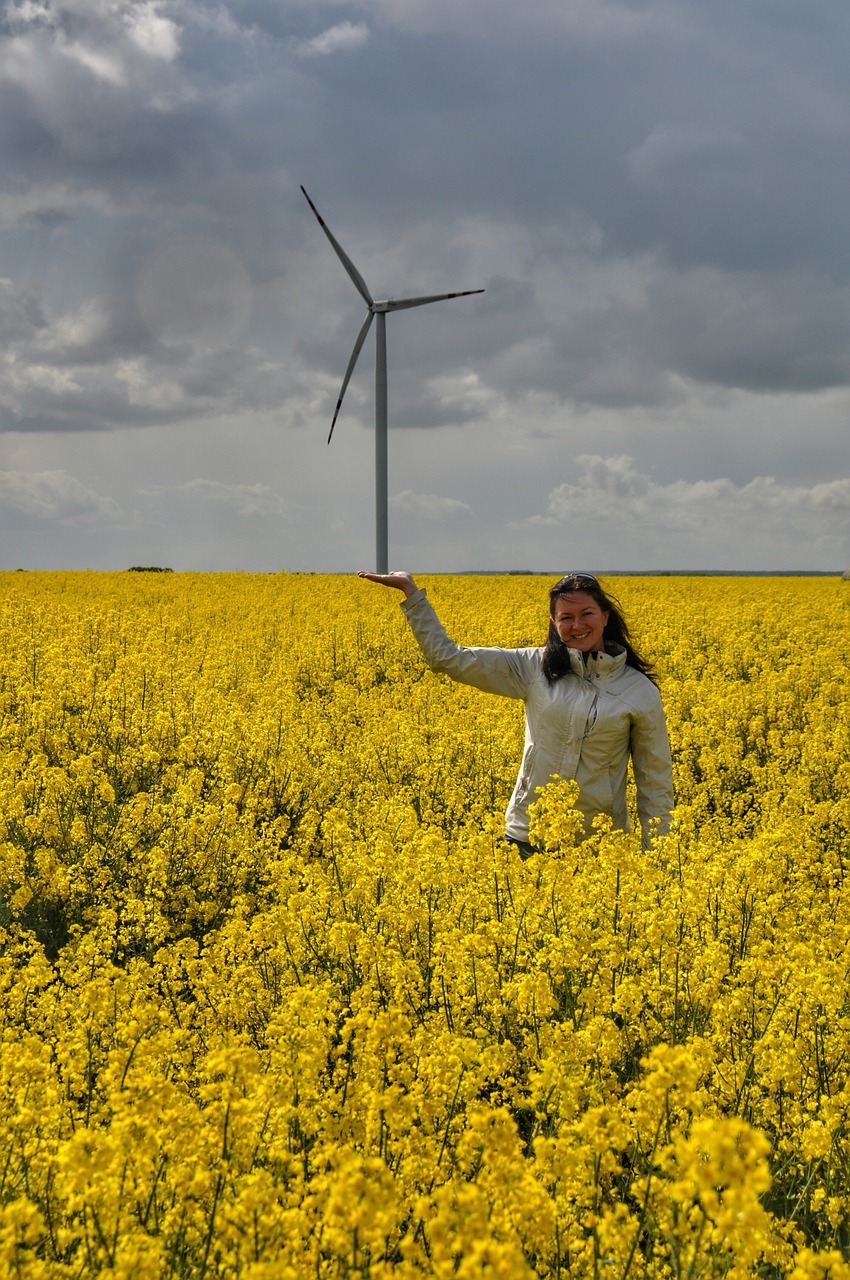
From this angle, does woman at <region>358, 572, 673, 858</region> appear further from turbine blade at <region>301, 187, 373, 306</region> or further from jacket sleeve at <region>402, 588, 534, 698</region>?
turbine blade at <region>301, 187, 373, 306</region>

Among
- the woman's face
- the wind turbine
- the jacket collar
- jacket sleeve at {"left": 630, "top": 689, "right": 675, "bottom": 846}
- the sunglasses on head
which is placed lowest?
jacket sleeve at {"left": 630, "top": 689, "right": 675, "bottom": 846}

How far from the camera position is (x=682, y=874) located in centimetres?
485

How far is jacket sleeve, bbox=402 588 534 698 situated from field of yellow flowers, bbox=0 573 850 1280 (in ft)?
3.19

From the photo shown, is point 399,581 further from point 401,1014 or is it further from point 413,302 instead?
point 413,302

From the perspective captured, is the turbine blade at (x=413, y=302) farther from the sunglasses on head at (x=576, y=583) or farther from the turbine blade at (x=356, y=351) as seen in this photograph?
the sunglasses on head at (x=576, y=583)

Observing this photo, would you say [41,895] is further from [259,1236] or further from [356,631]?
[356,631]

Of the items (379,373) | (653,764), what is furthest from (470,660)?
(379,373)

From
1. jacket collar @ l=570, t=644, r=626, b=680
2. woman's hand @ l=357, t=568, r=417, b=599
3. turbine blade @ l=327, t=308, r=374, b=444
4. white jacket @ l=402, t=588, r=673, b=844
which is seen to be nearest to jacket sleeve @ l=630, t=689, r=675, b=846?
white jacket @ l=402, t=588, r=673, b=844

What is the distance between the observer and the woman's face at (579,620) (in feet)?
18.4

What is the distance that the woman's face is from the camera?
18.4 feet

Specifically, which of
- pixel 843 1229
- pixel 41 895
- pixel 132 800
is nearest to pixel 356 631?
pixel 132 800

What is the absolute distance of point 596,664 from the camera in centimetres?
569

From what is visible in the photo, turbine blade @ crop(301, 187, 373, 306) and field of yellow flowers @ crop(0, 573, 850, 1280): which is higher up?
turbine blade @ crop(301, 187, 373, 306)

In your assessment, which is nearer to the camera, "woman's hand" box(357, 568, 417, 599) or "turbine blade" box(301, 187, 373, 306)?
"woman's hand" box(357, 568, 417, 599)
